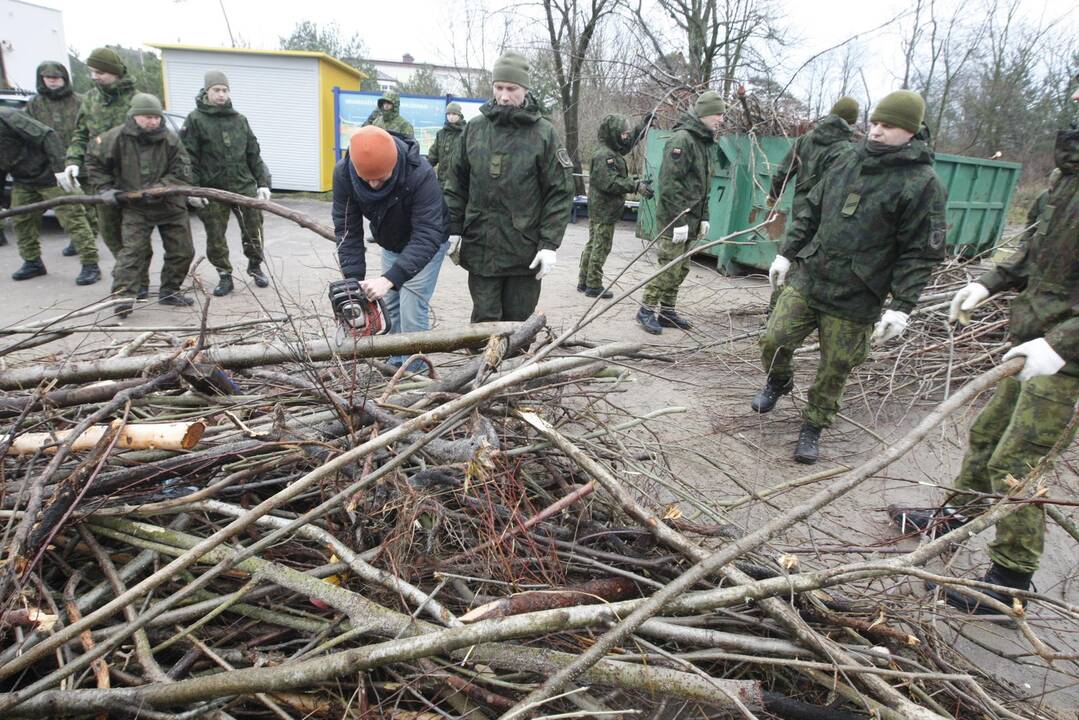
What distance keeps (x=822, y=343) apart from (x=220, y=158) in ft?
18.7

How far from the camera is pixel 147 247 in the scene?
549cm

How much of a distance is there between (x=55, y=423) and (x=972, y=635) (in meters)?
3.56

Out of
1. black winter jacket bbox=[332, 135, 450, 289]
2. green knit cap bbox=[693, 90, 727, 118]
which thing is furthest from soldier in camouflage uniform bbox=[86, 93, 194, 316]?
green knit cap bbox=[693, 90, 727, 118]

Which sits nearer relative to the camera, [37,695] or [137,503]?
[37,695]

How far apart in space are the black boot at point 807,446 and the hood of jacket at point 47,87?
26.6ft

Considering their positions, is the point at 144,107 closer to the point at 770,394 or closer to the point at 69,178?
the point at 69,178

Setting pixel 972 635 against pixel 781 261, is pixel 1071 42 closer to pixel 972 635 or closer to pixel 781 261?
pixel 781 261

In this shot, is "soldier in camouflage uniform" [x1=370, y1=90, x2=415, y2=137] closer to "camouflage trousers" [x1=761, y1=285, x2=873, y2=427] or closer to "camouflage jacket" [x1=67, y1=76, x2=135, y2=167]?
"camouflage jacket" [x1=67, y1=76, x2=135, y2=167]

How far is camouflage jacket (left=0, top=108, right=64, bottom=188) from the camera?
6.07m

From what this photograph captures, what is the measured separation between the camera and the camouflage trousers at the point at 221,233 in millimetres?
5934

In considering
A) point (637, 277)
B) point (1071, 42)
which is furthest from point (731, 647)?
point (1071, 42)

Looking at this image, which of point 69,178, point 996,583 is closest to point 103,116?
point 69,178

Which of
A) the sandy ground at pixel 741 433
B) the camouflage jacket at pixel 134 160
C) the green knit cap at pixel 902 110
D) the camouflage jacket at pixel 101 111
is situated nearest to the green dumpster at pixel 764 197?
the sandy ground at pixel 741 433

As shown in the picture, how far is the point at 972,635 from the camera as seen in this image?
2.50m
